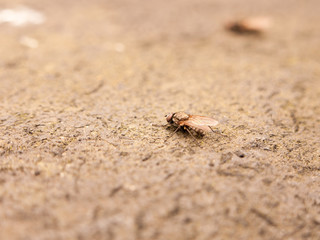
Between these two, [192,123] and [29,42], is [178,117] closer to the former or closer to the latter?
[192,123]

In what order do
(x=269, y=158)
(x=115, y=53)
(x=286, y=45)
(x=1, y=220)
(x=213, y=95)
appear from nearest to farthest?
(x=1, y=220), (x=269, y=158), (x=213, y=95), (x=115, y=53), (x=286, y=45)

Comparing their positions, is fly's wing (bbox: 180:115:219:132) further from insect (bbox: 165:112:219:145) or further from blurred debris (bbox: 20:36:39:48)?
blurred debris (bbox: 20:36:39:48)

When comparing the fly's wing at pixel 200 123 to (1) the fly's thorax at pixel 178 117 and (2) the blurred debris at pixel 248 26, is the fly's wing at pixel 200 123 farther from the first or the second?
(2) the blurred debris at pixel 248 26

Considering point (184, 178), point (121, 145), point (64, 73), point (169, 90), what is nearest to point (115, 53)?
point (64, 73)

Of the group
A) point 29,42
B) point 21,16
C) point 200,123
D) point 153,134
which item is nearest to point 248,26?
point 200,123

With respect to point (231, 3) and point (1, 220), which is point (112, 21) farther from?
point (1, 220)

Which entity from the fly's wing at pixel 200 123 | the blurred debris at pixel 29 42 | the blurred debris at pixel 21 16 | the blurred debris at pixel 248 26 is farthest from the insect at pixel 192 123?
the blurred debris at pixel 21 16

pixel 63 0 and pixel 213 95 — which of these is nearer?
pixel 213 95
